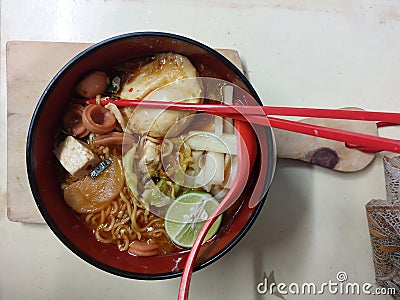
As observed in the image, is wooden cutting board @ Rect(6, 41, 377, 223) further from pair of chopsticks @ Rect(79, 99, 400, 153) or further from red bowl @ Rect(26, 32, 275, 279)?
pair of chopsticks @ Rect(79, 99, 400, 153)

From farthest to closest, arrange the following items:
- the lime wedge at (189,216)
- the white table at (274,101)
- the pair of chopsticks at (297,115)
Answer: the white table at (274,101)
the lime wedge at (189,216)
the pair of chopsticks at (297,115)

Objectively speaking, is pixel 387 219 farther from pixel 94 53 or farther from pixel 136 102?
pixel 94 53

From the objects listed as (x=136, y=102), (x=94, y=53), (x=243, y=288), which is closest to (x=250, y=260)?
(x=243, y=288)

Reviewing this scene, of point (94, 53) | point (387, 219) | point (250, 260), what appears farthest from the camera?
point (250, 260)

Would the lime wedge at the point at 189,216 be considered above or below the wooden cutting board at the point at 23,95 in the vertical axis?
below

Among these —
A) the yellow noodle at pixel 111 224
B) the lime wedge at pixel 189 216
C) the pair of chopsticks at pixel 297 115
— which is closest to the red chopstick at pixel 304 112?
the pair of chopsticks at pixel 297 115

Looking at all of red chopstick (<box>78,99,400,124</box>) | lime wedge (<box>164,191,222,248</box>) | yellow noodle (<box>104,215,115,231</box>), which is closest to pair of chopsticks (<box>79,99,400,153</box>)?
red chopstick (<box>78,99,400,124</box>)

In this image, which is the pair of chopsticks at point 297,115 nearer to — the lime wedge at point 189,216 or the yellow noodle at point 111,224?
the lime wedge at point 189,216
